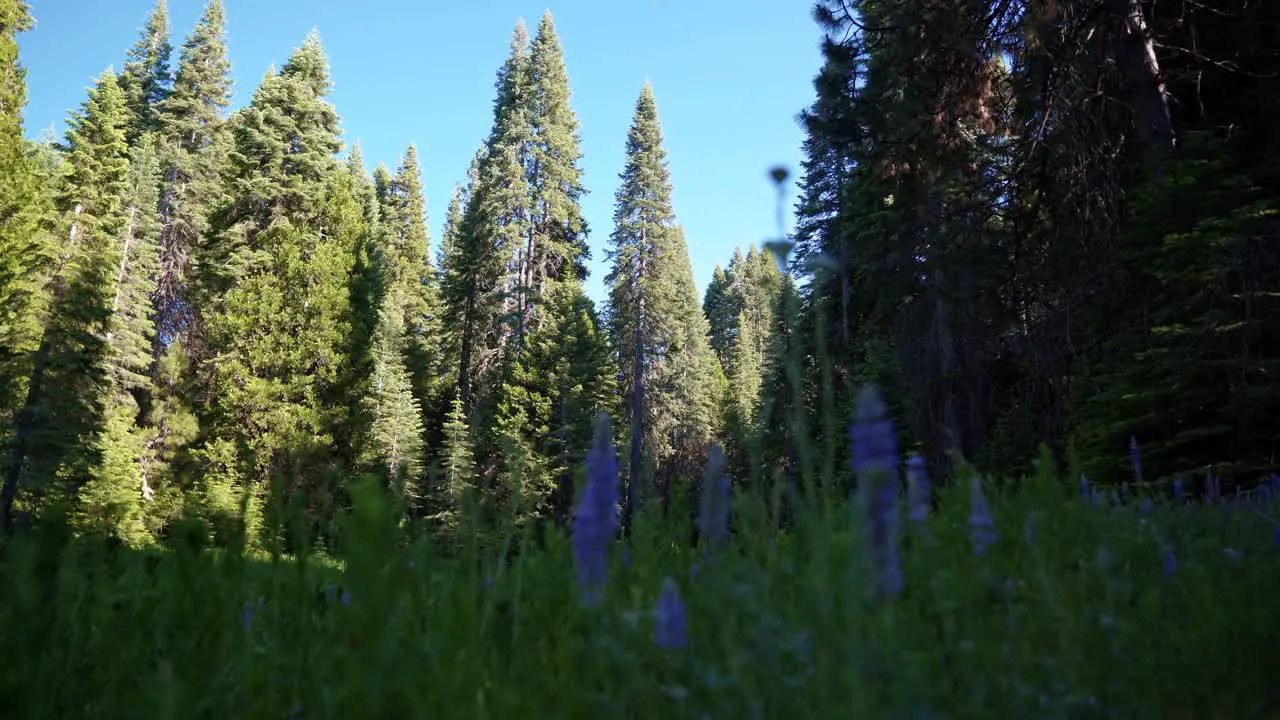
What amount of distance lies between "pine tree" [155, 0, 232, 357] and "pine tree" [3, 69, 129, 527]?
20.3 ft

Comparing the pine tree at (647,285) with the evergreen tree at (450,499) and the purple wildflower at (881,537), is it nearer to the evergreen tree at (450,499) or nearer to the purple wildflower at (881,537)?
the evergreen tree at (450,499)

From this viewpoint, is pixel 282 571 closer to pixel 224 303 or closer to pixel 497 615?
pixel 497 615

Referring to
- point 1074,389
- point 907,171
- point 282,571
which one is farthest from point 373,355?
point 282,571

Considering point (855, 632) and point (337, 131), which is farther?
point (337, 131)

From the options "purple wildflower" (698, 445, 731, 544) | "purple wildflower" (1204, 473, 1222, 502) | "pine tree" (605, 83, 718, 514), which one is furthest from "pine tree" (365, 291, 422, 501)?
"purple wildflower" (698, 445, 731, 544)

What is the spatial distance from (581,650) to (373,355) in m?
24.6

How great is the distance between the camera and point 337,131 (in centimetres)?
2620

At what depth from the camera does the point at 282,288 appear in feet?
77.2

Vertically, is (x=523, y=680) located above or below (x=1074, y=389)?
below

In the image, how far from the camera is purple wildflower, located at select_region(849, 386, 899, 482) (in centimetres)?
106

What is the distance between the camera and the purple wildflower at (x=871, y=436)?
1059mm

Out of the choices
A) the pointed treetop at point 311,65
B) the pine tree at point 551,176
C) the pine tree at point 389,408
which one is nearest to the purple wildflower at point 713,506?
the pine tree at point 389,408

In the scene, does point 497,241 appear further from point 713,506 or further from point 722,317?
point 722,317

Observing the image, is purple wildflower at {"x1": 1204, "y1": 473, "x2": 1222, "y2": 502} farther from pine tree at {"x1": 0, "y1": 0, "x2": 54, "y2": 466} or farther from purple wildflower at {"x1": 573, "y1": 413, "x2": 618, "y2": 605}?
pine tree at {"x1": 0, "y1": 0, "x2": 54, "y2": 466}
